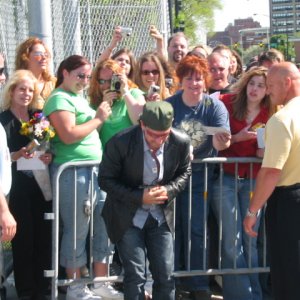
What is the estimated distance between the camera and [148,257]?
5160 mm

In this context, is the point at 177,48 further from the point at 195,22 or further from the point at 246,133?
the point at 195,22

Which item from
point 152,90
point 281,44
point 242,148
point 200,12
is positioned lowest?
point 242,148

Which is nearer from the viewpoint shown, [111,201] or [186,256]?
[111,201]

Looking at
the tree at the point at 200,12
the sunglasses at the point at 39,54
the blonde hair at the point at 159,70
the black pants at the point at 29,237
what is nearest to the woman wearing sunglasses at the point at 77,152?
the black pants at the point at 29,237

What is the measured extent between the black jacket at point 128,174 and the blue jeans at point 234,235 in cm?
83

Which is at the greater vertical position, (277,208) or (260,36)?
(260,36)

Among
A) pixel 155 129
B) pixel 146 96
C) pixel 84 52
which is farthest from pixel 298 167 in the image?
pixel 84 52

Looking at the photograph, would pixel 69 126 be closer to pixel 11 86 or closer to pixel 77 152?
pixel 77 152

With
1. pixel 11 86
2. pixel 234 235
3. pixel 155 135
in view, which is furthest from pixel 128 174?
pixel 11 86

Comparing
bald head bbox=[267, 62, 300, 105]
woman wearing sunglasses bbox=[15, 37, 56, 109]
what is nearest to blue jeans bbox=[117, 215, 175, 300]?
bald head bbox=[267, 62, 300, 105]

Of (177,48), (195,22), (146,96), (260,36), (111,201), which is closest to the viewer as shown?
A: (111,201)

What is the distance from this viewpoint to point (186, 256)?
6.01 m

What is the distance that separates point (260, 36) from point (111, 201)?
580ft

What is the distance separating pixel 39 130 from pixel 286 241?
2.11 metres
